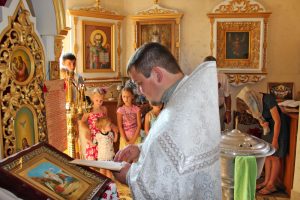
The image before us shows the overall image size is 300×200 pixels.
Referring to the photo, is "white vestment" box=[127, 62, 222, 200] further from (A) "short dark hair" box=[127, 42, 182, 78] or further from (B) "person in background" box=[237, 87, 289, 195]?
(B) "person in background" box=[237, 87, 289, 195]

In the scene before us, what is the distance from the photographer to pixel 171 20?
7273 mm

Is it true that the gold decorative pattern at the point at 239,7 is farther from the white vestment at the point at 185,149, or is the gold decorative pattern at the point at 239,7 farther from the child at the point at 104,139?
the white vestment at the point at 185,149

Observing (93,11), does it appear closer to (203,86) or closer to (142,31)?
(142,31)

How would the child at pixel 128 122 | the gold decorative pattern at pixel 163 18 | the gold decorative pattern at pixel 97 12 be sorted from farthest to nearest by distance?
1. the gold decorative pattern at pixel 163 18
2. the gold decorative pattern at pixel 97 12
3. the child at pixel 128 122

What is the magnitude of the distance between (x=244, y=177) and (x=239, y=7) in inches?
196

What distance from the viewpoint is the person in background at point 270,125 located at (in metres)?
4.17

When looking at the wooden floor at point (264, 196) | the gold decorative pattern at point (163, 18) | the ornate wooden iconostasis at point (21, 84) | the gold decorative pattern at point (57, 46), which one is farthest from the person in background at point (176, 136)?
the gold decorative pattern at point (163, 18)

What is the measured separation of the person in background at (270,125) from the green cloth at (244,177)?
1402 millimetres

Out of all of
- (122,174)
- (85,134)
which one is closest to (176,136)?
(122,174)

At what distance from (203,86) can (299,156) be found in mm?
3064

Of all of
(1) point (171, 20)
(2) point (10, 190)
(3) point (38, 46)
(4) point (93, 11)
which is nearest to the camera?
(2) point (10, 190)

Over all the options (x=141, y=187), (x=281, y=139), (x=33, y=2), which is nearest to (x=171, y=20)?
(x=281, y=139)

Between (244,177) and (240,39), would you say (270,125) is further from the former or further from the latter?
(240,39)

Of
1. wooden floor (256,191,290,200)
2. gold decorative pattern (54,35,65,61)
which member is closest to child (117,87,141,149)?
wooden floor (256,191,290,200)
